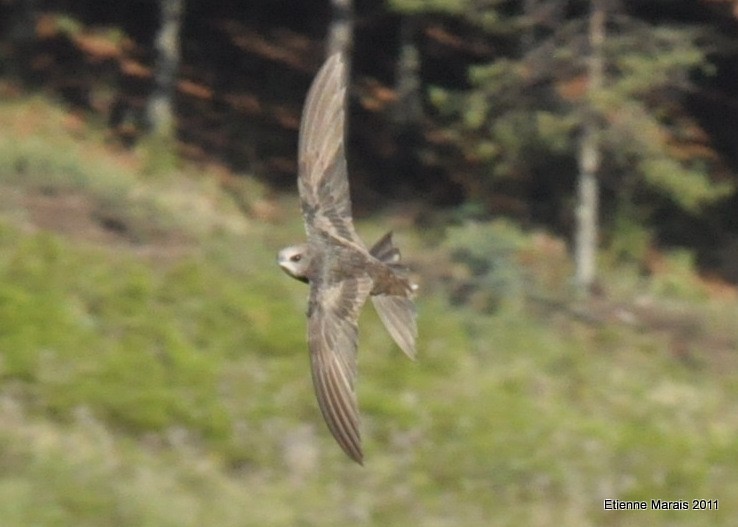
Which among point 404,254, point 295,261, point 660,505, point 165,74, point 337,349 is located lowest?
point 337,349

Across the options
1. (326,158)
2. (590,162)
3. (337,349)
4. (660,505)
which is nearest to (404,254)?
(590,162)

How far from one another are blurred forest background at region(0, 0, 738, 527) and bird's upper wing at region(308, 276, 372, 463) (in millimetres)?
4426

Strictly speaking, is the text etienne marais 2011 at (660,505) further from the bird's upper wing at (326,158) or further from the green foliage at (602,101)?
the bird's upper wing at (326,158)

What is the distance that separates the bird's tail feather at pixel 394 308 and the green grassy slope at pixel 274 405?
13.8 ft

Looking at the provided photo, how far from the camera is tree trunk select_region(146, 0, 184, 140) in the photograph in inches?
738

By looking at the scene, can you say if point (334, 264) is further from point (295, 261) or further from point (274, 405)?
point (274, 405)

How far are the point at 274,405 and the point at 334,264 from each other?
6793 millimetres

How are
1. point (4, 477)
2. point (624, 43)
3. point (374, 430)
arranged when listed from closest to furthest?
1. point (4, 477)
2. point (374, 430)
3. point (624, 43)

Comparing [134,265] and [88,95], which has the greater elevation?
[88,95]

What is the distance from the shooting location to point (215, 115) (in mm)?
19984

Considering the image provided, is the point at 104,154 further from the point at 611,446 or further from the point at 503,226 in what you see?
the point at 611,446

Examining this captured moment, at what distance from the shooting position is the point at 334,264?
462 centimetres

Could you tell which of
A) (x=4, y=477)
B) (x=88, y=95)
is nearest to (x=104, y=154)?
(x=88, y=95)

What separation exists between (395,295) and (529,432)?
6.97 meters
